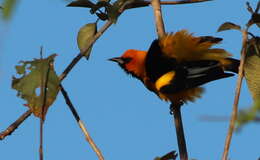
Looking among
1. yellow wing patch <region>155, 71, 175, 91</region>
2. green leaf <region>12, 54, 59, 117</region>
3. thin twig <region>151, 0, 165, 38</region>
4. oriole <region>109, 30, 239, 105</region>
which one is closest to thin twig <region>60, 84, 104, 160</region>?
green leaf <region>12, 54, 59, 117</region>

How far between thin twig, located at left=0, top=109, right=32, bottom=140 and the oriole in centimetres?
187

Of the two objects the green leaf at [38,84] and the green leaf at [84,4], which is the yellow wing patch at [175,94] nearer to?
the green leaf at [84,4]

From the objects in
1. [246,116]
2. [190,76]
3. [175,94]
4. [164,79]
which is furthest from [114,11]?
[246,116]

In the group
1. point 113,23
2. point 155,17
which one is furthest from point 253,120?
point 155,17

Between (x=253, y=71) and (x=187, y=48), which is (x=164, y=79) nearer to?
(x=187, y=48)

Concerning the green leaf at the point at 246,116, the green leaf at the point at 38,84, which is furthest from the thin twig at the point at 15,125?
the green leaf at the point at 246,116

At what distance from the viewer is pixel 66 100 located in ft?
6.57

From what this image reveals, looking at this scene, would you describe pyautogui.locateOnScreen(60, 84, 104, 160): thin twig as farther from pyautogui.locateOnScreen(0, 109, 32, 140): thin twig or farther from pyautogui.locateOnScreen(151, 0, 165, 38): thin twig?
pyautogui.locateOnScreen(151, 0, 165, 38): thin twig

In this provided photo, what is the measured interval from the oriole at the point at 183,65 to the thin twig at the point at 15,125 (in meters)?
1.87

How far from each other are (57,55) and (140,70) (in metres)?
2.94

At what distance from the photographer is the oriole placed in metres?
4.04

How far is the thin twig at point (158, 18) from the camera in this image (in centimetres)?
302

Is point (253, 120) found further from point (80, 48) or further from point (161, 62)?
point (161, 62)

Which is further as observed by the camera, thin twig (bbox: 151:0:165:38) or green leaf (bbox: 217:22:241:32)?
thin twig (bbox: 151:0:165:38)
